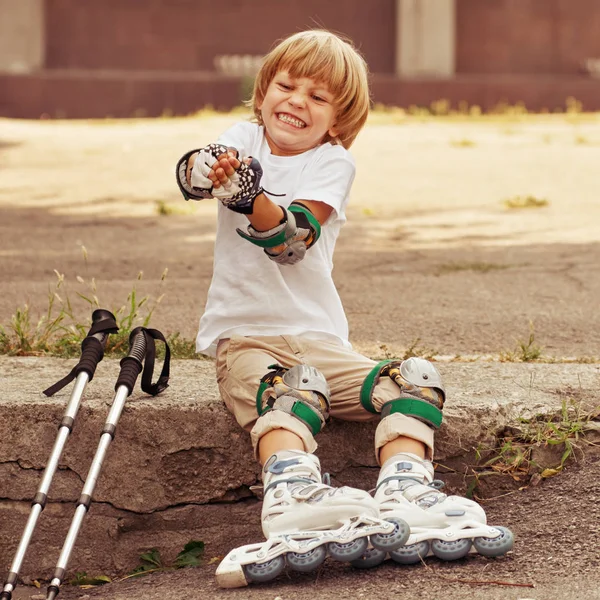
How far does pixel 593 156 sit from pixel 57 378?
7166mm

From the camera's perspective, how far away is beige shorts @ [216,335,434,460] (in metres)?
2.88

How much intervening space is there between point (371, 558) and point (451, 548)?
177mm

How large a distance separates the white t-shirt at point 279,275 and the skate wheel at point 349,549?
2.36 ft

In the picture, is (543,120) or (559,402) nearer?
(559,402)

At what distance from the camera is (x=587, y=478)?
292cm

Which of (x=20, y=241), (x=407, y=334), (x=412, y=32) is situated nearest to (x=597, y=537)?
(x=407, y=334)

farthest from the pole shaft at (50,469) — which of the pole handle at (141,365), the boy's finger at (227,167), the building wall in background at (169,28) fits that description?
the building wall in background at (169,28)

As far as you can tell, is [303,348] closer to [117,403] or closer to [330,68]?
[117,403]

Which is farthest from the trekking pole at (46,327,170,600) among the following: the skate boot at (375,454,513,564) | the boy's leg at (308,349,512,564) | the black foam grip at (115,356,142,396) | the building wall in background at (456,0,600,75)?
the building wall in background at (456,0,600,75)

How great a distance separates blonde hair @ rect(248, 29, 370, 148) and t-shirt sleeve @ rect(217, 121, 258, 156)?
0.12 meters

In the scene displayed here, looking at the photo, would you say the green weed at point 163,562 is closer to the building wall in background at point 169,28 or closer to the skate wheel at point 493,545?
the skate wheel at point 493,545

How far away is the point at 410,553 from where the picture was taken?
8.19 ft

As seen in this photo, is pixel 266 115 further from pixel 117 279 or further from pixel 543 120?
pixel 543 120

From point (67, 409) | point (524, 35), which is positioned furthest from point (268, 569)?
point (524, 35)
